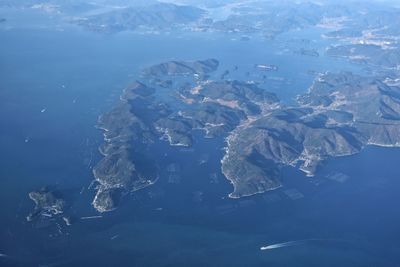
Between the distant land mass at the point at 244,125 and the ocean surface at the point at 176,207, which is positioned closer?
the ocean surface at the point at 176,207

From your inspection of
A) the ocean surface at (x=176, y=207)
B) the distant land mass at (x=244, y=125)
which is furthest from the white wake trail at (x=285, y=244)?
the distant land mass at (x=244, y=125)

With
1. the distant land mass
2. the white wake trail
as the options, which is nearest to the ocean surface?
the white wake trail

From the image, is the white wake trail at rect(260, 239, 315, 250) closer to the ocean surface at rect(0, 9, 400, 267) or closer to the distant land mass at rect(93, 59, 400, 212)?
the ocean surface at rect(0, 9, 400, 267)

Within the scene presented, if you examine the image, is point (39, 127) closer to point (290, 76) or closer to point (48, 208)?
point (48, 208)

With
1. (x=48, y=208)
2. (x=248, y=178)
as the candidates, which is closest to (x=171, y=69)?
(x=248, y=178)

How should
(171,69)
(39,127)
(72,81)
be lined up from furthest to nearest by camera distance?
(171,69)
(72,81)
(39,127)

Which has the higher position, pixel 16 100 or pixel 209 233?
pixel 16 100

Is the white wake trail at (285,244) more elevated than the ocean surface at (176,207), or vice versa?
the ocean surface at (176,207)

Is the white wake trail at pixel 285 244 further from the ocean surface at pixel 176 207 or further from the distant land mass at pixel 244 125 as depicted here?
the distant land mass at pixel 244 125
